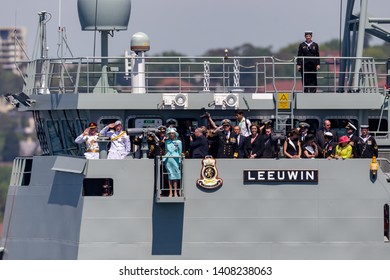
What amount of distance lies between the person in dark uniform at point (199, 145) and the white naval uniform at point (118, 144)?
152 centimetres

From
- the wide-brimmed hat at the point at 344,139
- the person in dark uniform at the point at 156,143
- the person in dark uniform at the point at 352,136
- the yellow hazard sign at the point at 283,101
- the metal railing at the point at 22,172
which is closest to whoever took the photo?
the person in dark uniform at the point at 156,143

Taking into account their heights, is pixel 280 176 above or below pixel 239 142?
below

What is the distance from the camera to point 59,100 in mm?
32094

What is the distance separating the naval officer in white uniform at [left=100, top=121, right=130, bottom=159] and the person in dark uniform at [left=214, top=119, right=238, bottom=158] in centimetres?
213

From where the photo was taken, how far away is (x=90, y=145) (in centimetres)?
3011

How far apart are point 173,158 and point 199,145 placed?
→ 3.54 ft

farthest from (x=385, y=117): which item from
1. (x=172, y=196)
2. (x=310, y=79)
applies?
(x=172, y=196)

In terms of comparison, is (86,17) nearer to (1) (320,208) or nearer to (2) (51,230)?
(2) (51,230)

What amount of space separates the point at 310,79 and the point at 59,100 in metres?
6.61

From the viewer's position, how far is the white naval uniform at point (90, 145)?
30.0 meters

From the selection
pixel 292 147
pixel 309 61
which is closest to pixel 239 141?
pixel 292 147

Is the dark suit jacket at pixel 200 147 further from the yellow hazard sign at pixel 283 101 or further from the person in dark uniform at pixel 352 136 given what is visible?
the person in dark uniform at pixel 352 136

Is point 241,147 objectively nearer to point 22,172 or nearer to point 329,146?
point 329,146

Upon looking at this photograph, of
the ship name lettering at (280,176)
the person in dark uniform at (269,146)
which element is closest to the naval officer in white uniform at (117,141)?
the ship name lettering at (280,176)
